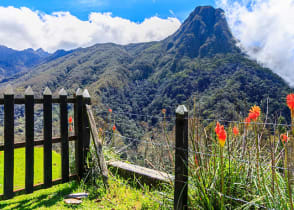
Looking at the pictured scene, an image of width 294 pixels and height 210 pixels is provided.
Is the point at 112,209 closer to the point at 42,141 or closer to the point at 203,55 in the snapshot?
the point at 42,141

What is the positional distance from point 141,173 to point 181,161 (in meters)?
1.33

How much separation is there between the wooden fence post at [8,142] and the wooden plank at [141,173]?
4.47 ft

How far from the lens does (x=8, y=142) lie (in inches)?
113

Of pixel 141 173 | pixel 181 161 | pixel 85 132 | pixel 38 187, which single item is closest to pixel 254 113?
pixel 181 161

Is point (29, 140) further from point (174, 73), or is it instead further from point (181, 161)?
point (174, 73)

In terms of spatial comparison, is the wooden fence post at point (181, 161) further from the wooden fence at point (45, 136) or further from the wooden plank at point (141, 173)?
the wooden fence at point (45, 136)

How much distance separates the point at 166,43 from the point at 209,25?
2718 centimetres

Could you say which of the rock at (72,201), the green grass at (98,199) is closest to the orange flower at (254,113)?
the green grass at (98,199)

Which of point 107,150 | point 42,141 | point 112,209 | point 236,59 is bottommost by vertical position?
point 112,209

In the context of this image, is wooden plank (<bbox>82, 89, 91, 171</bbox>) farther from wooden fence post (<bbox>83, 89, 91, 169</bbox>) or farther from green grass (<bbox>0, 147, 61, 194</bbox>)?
green grass (<bbox>0, 147, 61, 194</bbox>)

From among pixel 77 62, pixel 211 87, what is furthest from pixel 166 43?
pixel 211 87

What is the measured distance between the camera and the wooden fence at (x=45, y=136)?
287 centimetres

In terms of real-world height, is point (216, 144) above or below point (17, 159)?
above

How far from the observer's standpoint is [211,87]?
67.2 m
